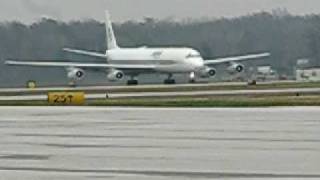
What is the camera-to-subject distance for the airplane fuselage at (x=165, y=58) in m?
94.8

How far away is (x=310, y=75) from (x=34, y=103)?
221 feet

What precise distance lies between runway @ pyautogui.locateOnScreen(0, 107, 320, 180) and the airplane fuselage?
57046mm

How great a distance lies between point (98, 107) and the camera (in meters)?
45.8

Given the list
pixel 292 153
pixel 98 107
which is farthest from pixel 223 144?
pixel 98 107

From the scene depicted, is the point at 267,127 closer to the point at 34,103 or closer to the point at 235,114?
the point at 235,114

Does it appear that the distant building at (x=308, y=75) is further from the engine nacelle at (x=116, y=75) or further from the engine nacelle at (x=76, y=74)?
the engine nacelle at (x=76, y=74)

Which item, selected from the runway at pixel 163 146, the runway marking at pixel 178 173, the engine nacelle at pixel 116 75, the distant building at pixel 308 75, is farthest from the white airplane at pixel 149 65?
the runway marking at pixel 178 173

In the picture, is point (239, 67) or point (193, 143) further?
point (239, 67)

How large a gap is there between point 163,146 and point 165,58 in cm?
7429

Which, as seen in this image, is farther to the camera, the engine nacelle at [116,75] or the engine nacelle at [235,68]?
the engine nacelle at [235,68]

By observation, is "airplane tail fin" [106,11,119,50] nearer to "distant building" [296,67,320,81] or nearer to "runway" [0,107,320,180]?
"distant building" [296,67,320,81]

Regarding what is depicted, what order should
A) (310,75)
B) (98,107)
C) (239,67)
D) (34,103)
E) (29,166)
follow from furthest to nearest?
1. (310,75)
2. (239,67)
3. (34,103)
4. (98,107)
5. (29,166)

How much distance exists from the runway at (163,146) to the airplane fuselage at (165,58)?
57046mm

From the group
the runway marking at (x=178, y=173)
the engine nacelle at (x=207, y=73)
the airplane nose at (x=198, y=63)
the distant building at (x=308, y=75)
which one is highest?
the airplane nose at (x=198, y=63)
